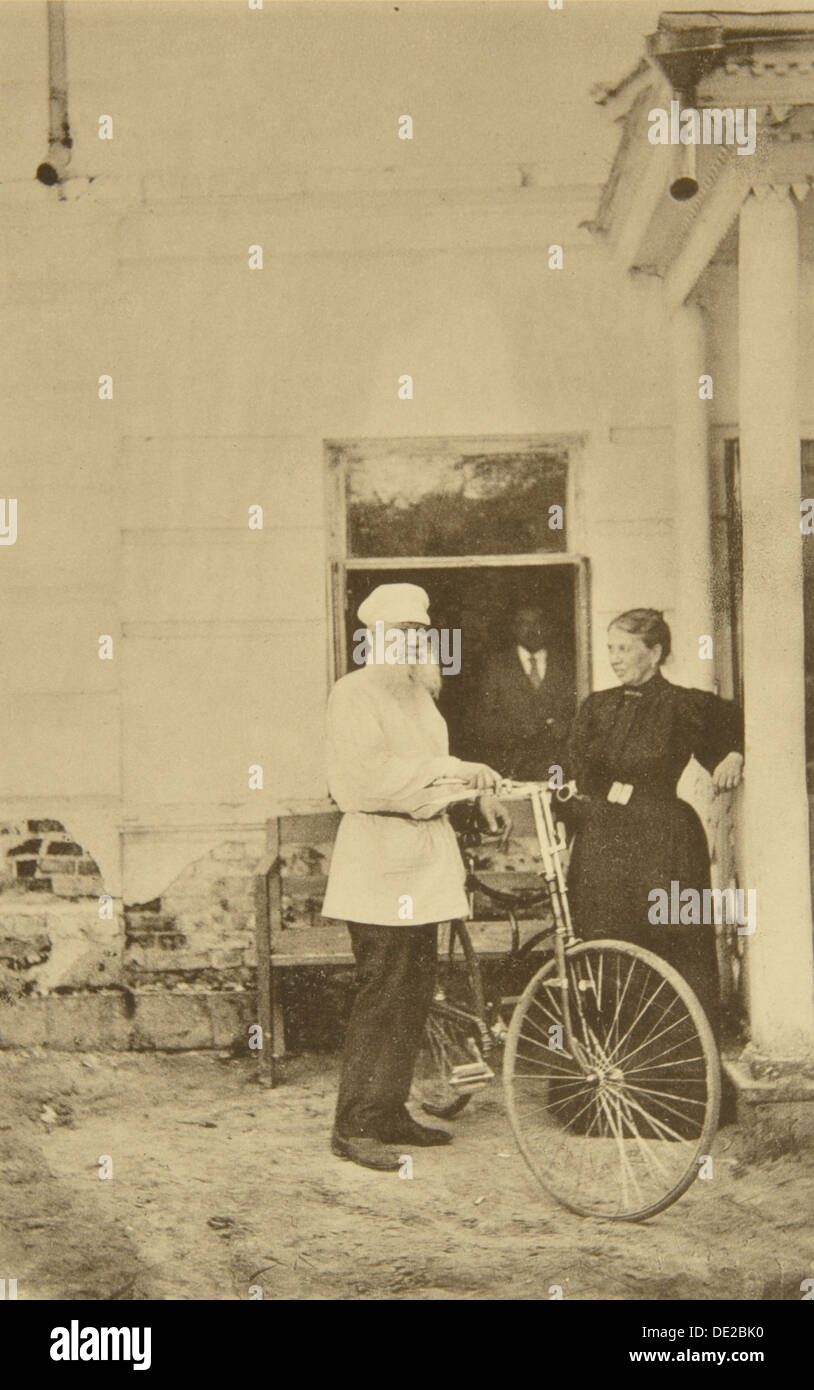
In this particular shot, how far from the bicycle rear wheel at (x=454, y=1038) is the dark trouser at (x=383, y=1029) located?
2.0 inches

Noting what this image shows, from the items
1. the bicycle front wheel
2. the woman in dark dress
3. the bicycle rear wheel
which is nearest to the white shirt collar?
the woman in dark dress

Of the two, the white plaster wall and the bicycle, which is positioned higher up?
the white plaster wall

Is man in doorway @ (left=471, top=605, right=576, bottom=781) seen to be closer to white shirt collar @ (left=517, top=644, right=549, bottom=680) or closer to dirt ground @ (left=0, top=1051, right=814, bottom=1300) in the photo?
white shirt collar @ (left=517, top=644, right=549, bottom=680)

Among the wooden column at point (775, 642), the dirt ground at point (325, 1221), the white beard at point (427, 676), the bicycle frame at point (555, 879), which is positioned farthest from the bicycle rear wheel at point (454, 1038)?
the wooden column at point (775, 642)

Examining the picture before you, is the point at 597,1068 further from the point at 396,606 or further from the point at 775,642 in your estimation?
the point at 396,606

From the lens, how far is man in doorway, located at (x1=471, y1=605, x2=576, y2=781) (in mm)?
3943

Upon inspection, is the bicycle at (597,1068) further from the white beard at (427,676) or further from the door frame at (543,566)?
the door frame at (543,566)

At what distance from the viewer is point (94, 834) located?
171 inches

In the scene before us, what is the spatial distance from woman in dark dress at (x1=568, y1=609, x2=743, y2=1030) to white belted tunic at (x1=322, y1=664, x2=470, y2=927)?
1.47 ft

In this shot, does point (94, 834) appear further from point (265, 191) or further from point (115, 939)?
point (265, 191)

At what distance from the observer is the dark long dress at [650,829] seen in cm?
368

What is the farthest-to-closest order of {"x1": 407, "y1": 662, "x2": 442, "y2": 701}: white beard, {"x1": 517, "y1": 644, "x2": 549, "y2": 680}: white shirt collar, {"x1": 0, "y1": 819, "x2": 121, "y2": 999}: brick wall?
{"x1": 0, "y1": 819, "x2": 121, "y2": 999}: brick wall → {"x1": 517, "y1": 644, "x2": 549, "y2": 680}: white shirt collar → {"x1": 407, "y1": 662, "x2": 442, "y2": 701}: white beard

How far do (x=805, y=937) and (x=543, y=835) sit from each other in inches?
34.7

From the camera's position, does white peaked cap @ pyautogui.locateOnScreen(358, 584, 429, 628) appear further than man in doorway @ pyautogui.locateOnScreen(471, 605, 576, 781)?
No
